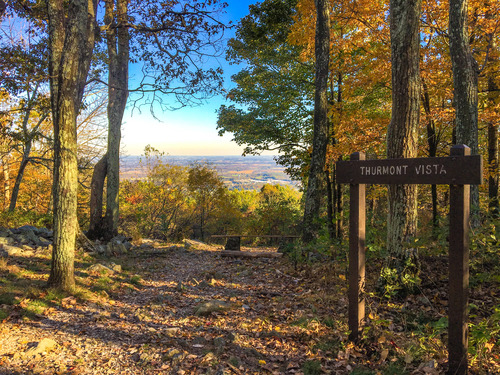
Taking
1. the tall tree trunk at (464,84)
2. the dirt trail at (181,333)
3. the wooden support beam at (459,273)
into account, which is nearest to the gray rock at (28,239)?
the dirt trail at (181,333)

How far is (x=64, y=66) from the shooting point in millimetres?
5535

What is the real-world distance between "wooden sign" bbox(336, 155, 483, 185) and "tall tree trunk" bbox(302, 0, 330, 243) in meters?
4.85

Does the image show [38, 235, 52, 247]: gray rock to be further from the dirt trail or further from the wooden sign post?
the wooden sign post

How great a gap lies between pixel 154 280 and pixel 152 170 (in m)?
12.4

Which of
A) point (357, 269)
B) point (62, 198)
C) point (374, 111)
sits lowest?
point (357, 269)

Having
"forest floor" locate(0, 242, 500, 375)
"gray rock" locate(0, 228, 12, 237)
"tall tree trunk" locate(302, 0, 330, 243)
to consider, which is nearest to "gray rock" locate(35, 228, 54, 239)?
"gray rock" locate(0, 228, 12, 237)

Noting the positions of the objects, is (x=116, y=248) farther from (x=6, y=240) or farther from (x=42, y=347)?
(x=42, y=347)

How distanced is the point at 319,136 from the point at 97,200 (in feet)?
26.2

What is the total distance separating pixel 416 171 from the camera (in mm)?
3379

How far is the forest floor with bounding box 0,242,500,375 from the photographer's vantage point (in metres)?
3.40

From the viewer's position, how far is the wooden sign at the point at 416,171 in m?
2.98

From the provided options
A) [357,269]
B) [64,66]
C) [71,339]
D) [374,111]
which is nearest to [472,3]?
[374,111]

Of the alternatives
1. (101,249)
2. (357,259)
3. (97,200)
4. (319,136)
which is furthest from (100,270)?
(319,136)

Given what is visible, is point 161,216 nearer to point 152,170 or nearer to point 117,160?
point 152,170
